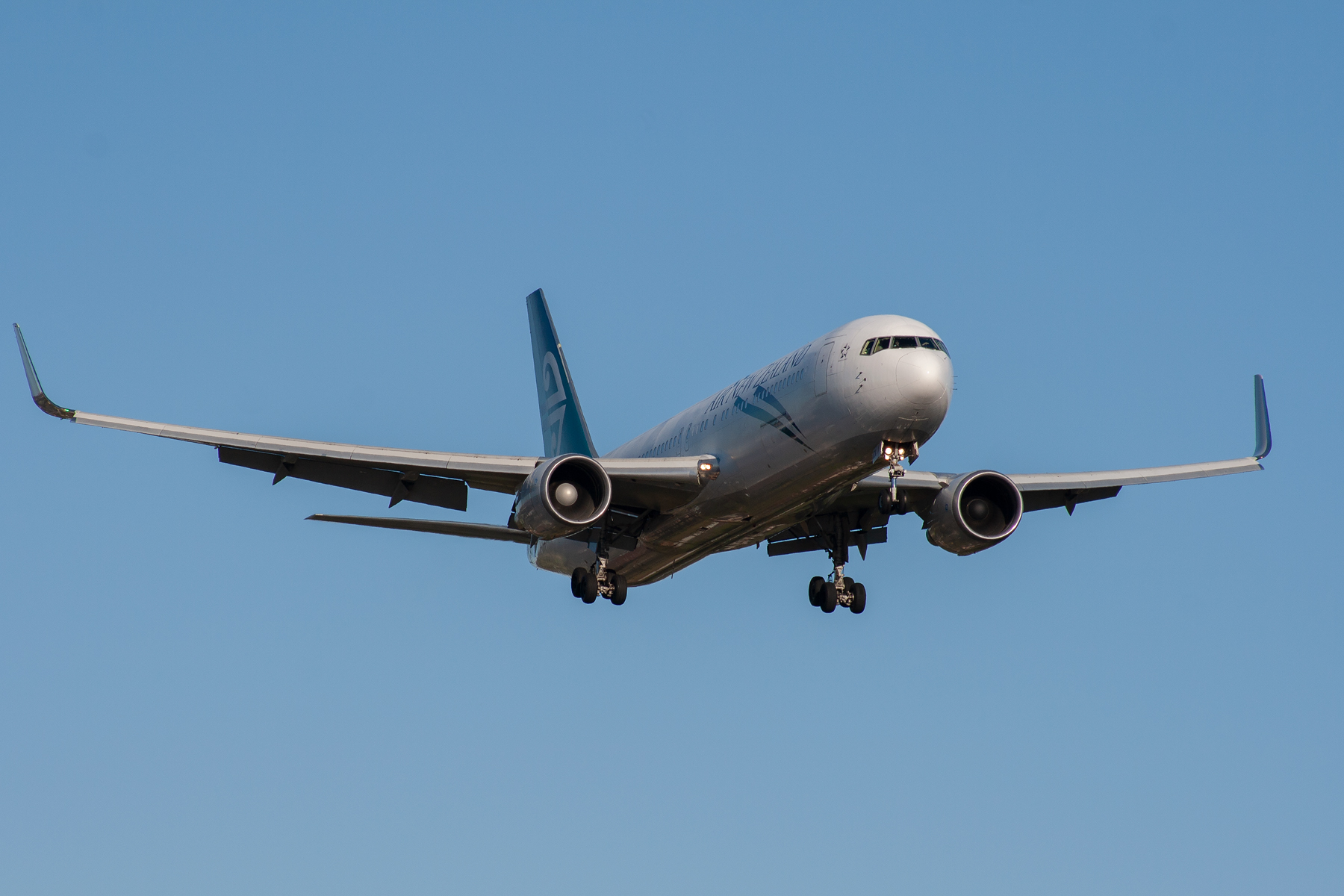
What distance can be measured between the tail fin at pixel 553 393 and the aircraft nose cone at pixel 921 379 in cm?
1400

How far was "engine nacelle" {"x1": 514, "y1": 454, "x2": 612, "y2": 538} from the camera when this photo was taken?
29.0 meters

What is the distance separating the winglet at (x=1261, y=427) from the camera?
117ft

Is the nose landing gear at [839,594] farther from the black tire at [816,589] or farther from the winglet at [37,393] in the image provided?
the winglet at [37,393]

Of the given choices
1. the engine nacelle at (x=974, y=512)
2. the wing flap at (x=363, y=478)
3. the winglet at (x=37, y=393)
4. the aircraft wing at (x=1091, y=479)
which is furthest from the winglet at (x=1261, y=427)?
the winglet at (x=37, y=393)

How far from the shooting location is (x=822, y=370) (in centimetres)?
2716

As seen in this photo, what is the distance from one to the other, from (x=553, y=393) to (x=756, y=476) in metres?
13.7

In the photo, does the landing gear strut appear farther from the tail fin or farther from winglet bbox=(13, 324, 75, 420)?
winglet bbox=(13, 324, 75, 420)

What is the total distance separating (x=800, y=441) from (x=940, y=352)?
313cm

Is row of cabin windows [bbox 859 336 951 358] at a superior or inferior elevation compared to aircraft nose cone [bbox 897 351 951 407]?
superior

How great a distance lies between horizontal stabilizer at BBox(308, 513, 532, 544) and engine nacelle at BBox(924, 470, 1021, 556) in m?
9.41

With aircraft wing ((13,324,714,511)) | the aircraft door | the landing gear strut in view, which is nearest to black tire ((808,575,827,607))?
the landing gear strut

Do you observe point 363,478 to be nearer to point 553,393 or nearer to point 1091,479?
point 553,393

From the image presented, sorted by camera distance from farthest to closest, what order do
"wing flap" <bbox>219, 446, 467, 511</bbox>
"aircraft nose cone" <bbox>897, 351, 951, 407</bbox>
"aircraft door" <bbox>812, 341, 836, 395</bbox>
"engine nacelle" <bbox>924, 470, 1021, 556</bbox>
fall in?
"engine nacelle" <bbox>924, 470, 1021, 556</bbox> → "wing flap" <bbox>219, 446, 467, 511</bbox> → "aircraft door" <bbox>812, 341, 836, 395</bbox> → "aircraft nose cone" <bbox>897, 351, 951, 407</bbox>

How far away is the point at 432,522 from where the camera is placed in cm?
3275
